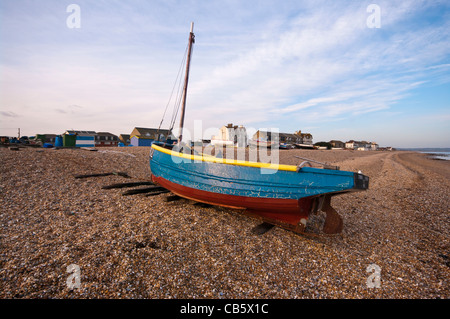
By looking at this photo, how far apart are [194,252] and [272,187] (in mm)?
2855

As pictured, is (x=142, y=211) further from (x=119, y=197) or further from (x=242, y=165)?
(x=242, y=165)

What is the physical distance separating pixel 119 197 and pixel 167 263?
5.59 meters

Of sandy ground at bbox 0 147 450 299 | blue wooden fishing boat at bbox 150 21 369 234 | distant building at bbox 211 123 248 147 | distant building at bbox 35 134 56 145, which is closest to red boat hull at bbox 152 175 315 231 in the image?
blue wooden fishing boat at bbox 150 21 369 234

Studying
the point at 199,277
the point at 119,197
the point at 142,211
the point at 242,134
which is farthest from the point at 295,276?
the point at 242,134

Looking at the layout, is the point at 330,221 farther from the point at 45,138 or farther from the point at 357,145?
the point at 357,145

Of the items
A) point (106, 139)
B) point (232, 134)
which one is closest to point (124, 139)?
point (106, 139)

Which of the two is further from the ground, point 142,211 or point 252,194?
point 252,194

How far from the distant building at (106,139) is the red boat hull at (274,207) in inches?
3047

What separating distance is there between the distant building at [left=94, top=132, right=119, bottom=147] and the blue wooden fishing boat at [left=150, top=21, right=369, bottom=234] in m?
76.7

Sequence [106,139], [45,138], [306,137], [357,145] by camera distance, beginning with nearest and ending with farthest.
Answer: [45,138]
[106,139]
[306,137]
[357,145]

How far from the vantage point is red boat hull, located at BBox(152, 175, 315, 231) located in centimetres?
614

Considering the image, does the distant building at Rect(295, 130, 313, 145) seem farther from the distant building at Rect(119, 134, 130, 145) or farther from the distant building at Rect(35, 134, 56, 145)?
the distant building at Rect(35, 134, 56, 145)

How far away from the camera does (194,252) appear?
5285 millimetres

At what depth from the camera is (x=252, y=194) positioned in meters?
6.49
